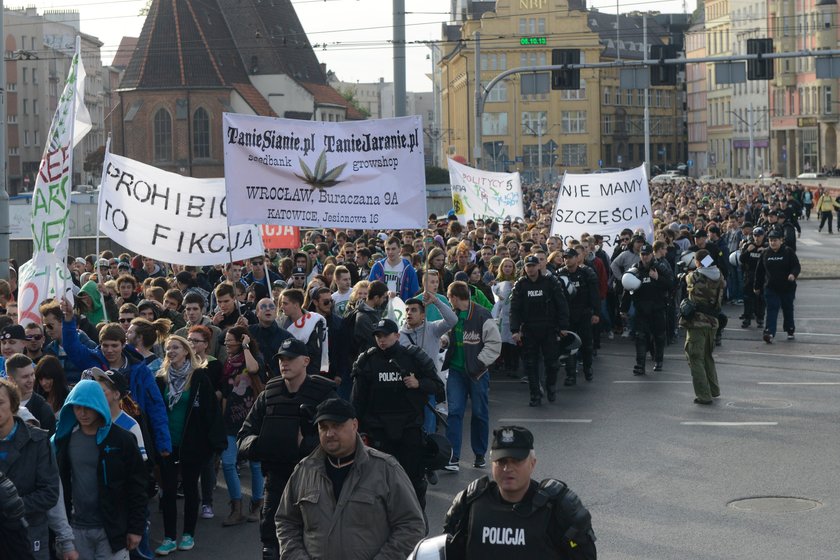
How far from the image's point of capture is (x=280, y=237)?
Result: 1992cm

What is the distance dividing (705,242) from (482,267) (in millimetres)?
4773

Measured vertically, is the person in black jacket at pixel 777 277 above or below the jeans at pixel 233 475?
above

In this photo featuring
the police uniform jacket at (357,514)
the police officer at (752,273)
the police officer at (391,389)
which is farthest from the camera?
the police officer at (752,273)

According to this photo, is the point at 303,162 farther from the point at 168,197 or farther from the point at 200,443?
the point at 200,443

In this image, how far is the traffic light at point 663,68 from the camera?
32.0 metres

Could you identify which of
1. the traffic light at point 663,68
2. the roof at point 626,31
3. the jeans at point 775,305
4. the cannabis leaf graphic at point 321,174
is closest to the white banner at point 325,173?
the cannabis leaf graphic at point 321,174

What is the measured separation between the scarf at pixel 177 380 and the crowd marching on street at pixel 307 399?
14 millimetres

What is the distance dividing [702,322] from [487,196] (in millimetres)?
13313

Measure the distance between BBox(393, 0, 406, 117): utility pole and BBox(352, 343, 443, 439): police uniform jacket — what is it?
1124 cm

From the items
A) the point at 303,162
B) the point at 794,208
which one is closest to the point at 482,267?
the point at 303,162

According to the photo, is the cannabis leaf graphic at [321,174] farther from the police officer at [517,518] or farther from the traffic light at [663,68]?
the traffic light at [663,68]

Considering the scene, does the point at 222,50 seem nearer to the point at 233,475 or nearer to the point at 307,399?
the point at 233,475

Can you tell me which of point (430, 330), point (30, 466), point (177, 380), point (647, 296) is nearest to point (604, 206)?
point (647, 296)

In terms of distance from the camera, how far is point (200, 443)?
9852 millimetres
